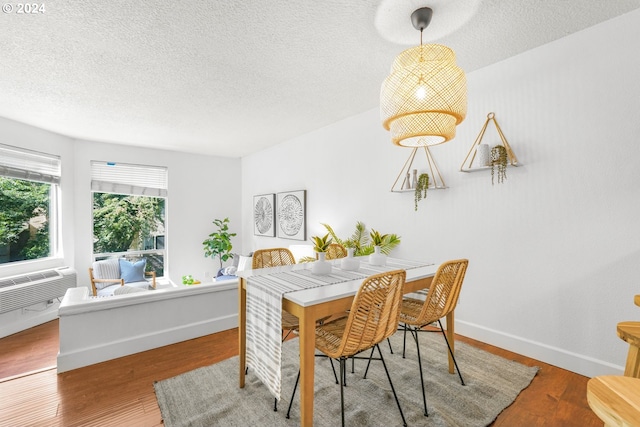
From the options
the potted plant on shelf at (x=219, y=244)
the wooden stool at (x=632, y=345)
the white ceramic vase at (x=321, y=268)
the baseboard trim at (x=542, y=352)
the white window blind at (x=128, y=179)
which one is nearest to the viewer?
the wooden stool at (x=632, y=345)

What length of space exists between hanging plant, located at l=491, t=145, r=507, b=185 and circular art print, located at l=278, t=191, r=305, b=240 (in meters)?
2.84

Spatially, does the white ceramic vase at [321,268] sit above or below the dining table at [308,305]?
above

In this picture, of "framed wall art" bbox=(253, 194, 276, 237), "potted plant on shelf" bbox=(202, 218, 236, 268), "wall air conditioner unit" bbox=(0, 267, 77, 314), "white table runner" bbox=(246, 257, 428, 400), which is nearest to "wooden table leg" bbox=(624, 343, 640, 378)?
"white table runner" bbox=(246, 257, 428, 400)

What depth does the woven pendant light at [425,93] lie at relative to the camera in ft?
5.23

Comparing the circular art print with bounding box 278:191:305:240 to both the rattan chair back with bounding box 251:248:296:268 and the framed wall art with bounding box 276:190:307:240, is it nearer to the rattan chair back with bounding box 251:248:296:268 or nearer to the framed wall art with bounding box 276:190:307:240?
the framed wall art with bounding box 276:190:307:240

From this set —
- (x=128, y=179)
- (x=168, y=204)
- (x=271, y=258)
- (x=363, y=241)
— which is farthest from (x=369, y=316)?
(x=128, y=179)

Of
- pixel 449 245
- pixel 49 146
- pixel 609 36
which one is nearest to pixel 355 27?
pixel 609 36

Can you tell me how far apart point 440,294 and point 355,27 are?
1.91m

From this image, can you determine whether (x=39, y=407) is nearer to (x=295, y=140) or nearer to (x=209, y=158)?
(x=295, y=140)

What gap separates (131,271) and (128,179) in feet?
5.47

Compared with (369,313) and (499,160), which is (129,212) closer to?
(369,313)

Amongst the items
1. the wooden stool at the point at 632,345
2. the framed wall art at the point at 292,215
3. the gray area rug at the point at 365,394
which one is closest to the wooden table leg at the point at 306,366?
the gray area rug at the point at 365,394

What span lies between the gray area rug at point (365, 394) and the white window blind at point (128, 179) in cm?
408

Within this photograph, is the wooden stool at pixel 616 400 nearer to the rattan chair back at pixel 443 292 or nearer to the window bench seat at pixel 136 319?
the rattan chair back at pixel 443 292
